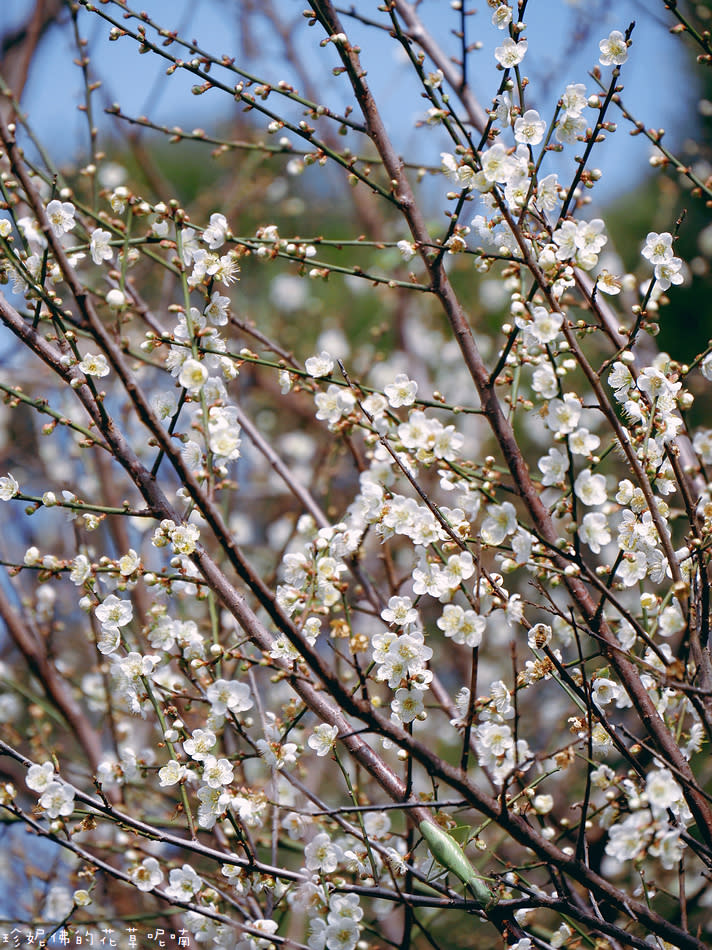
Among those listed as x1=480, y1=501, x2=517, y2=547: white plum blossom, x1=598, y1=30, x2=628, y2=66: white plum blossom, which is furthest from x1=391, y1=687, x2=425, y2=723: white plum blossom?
x1=598, y1=30, x2=628, y2=66: white plum blossom

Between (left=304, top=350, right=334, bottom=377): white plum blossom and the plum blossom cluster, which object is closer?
the plum blossom cluster

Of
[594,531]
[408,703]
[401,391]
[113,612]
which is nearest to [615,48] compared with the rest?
[401,391]

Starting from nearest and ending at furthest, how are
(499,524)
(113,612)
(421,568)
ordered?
(499,524), (421,568), (113,612)

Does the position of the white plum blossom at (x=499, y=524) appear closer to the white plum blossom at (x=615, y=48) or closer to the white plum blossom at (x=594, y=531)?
the white plum blossom at (x=594, y=531)

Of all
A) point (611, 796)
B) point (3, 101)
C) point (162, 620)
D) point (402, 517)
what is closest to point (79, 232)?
point (3, 101)

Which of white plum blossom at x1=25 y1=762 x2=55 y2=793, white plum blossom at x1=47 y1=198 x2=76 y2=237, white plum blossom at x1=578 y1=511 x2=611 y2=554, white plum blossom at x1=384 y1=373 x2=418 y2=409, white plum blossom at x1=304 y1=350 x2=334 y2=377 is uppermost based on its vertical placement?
white plum blossom at x1=47 y1=198 x2=76 y2=237

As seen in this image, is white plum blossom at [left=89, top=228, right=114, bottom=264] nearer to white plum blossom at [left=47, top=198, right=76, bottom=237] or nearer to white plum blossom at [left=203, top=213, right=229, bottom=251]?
A: white plum blossom at [left=47, top=198, right=76, bottom=237]

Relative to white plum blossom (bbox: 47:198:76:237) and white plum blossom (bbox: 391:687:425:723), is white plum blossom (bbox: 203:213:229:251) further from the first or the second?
white plum blossom (bbox: 391:687:425:723)

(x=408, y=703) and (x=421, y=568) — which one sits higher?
(x=421, y=568)

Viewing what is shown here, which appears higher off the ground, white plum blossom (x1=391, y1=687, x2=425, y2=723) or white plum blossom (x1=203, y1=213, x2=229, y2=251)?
white plum blossom (x1=203, y1=213, x2=229, y2=251)

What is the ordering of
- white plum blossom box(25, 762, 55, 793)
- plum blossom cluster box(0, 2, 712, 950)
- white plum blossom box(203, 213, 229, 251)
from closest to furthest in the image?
plum blossom cluster box(0, 2, 712, 950)
white plum blossom box(25, 762, 55, 793)
white plum blossom box(203, 213, 229, 251)

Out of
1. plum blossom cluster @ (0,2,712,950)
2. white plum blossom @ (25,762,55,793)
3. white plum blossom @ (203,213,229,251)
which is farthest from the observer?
white plum blossom @ (203,213,229,251)

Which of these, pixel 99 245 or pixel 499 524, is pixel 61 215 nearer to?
pixel 99 245

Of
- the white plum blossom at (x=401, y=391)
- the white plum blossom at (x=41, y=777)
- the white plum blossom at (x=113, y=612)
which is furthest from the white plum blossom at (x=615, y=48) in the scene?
the white plum blossom at (x=41, y=777)
